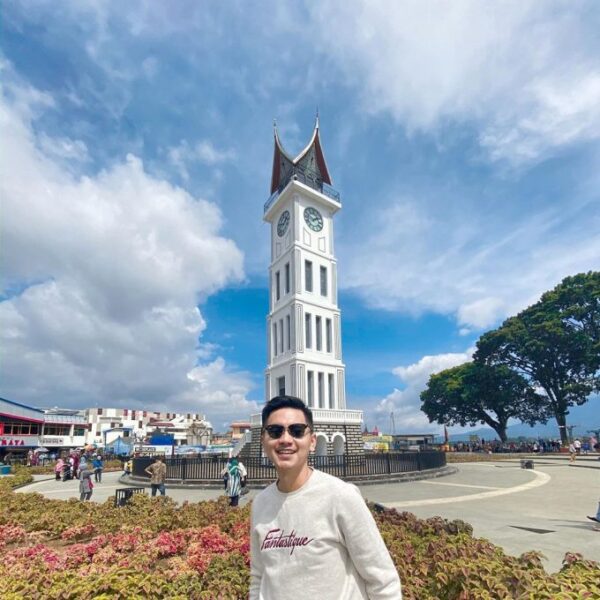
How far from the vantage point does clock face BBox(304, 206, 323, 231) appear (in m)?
35.3

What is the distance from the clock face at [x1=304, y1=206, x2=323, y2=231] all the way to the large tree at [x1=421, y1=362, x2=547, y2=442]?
2570 cm

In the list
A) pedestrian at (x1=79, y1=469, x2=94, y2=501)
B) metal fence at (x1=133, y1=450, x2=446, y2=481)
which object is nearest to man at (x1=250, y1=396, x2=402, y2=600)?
pedestrian at (x1=79, y1=469, x2=94, y2=501)

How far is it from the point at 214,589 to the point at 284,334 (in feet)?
93.3

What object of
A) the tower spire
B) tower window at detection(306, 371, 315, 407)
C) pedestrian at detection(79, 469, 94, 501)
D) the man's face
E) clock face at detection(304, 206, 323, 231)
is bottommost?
pedestrian at detection(79, 469, 94, 501)

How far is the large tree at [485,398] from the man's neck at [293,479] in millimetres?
47688

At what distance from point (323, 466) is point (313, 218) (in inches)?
894

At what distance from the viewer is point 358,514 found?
179cm

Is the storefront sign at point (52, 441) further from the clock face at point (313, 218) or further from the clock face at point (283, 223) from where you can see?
the clock face at point (313, 218)

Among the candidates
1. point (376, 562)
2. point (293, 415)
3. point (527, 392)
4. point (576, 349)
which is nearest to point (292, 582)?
point (376, 562)

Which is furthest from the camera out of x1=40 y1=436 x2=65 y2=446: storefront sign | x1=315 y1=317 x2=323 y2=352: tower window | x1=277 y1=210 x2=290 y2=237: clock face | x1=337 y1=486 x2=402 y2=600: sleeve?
x1=40 y1=436 x2=65 y2=446: storefront sign

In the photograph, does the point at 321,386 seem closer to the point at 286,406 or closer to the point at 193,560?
the point at 193,560

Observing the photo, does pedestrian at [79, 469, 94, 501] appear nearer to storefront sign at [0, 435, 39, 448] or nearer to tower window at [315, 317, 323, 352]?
tower window at [315, 317, 323, 352]

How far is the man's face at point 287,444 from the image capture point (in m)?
2.03

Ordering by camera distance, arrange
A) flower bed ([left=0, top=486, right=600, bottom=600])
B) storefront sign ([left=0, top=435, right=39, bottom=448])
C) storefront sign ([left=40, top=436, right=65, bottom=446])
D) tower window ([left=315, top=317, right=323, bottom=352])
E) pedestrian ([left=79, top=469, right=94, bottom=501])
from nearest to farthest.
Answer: flower bed ([left=0, top=486, right=600, bottom=600]) < pedestrian ([left=79, top=469, right=94, bottom=501]) < tower window ([left=315, top=317, right=323, bottom=352]) < storefront sign ([left=0, top=435, right=39, bottom=448]) < storefront sign ([left=40, top=436, right=65, bottom=446])
